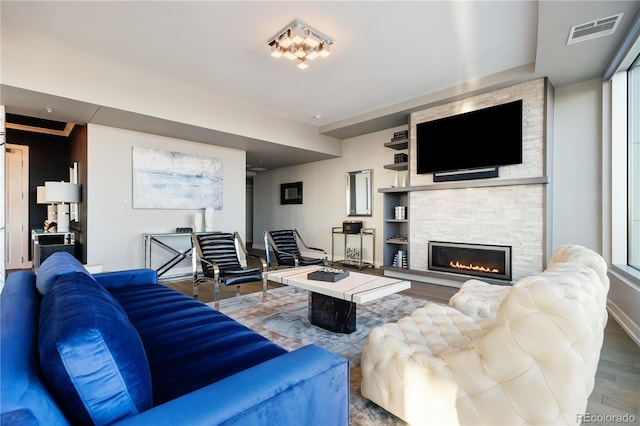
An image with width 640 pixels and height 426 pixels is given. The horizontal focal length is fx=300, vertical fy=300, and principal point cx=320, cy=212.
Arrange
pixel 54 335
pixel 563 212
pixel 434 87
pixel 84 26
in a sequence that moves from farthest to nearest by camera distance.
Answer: pixel 434 87
pixel 563 212
pixel 84 26
pixel 54 335

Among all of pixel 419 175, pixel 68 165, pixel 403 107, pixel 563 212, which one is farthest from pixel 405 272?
pixel 68 165

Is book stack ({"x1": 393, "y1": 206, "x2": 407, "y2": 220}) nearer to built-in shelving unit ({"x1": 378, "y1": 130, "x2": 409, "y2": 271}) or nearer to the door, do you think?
built-in shelving unit ({"x1": 378, "y1": 130, "x2": 409, "y2": 271})

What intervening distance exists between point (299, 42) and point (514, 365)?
3267 millimetres

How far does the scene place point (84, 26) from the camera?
9.89 ft

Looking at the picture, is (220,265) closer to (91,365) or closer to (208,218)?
(208,218)

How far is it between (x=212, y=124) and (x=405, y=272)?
13.1 feet

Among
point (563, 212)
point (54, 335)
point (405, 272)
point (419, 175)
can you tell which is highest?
point (419, 175)

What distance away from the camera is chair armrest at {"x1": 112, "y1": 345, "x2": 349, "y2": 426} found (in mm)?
787

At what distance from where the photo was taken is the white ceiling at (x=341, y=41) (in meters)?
2.73

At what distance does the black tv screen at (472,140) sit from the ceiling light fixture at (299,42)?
2355mm

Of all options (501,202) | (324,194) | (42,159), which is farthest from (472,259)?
(42,159)

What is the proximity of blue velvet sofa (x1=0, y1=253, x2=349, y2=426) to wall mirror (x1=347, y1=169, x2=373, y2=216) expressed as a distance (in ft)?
17.4

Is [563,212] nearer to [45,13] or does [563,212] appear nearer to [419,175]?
[419,175]

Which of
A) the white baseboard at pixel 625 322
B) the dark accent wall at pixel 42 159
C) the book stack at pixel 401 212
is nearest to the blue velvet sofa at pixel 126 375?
the white baseboard at pixel 625 322
